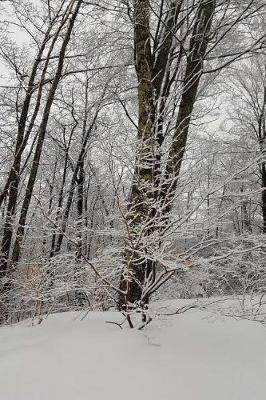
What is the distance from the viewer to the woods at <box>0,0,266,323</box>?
336 centimetres

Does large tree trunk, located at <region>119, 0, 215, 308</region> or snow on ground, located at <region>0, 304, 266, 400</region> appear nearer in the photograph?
snow on ground, located at <region>0, 304, 266, 400</region>

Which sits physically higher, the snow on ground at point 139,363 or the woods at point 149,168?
the woods at point 149,168

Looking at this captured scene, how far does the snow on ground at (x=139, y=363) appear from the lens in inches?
101

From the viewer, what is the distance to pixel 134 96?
9000 millimetres

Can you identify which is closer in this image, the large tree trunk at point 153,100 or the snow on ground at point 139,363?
the snow on ground at point 139,363

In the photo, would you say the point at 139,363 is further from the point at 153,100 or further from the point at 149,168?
the point at 153,100

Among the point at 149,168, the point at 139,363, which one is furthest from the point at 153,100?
the point at 139,363

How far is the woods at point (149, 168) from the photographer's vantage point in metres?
3.36

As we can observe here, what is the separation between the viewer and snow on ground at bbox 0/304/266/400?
2.56 m

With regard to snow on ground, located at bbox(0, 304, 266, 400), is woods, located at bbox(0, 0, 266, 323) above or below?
above

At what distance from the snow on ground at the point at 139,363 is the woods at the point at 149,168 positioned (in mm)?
326

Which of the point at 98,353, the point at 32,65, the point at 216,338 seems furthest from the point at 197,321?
the point at 32,65

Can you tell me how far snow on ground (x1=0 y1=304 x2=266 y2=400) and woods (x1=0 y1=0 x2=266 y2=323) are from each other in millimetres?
326

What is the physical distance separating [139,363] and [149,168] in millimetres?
1510
